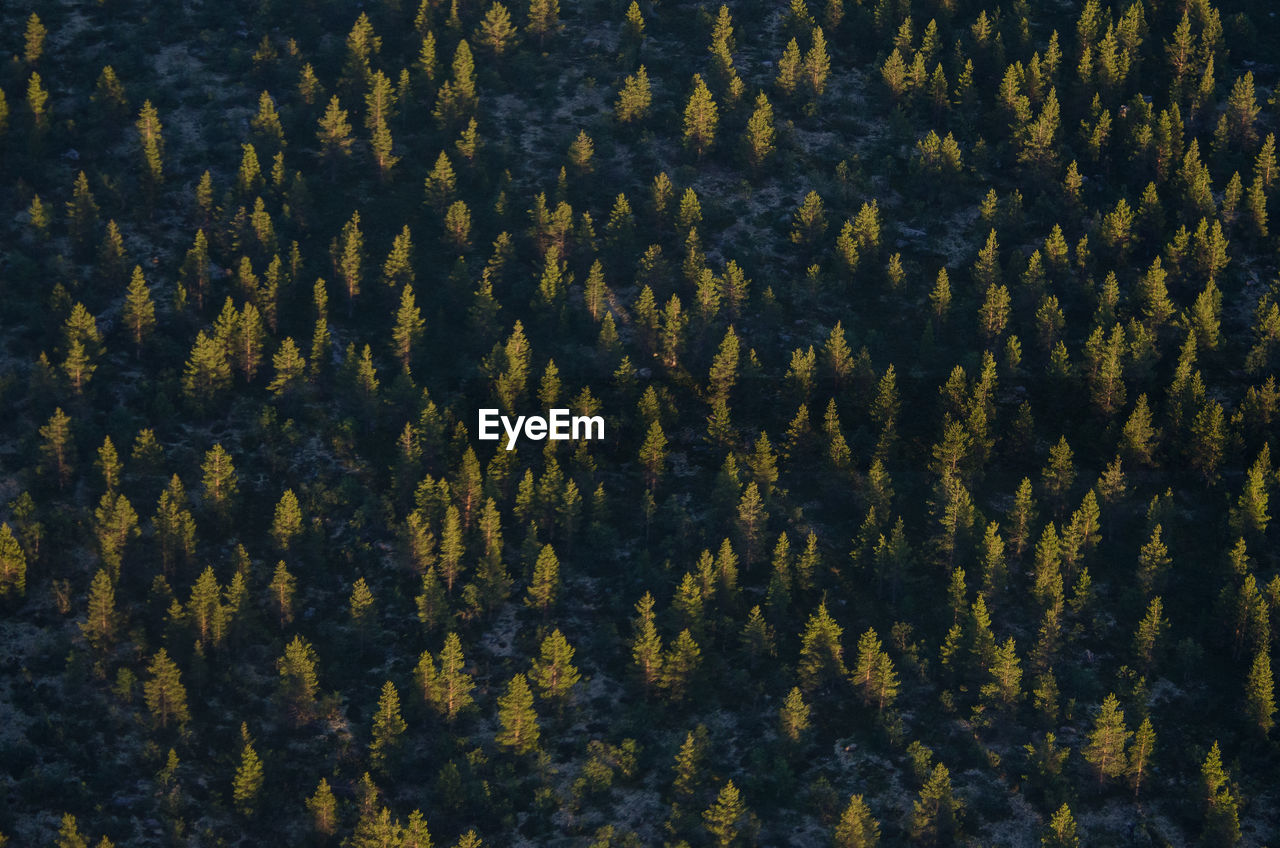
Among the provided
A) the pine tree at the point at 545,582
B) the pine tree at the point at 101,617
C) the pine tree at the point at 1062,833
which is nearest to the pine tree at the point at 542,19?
the pine tree at the point at 545,582

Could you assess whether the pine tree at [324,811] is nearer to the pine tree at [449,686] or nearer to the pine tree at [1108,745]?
the pine tree at [449,686]

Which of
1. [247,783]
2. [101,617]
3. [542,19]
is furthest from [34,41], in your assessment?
[247,783]

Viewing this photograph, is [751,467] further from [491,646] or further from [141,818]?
[141,818]

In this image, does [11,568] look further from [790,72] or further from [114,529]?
[790,72]

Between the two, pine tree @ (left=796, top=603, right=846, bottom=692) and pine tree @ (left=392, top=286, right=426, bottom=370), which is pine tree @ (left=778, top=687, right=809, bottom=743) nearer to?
pine tree @ (left=796, top=603, right=846, bottom=692)

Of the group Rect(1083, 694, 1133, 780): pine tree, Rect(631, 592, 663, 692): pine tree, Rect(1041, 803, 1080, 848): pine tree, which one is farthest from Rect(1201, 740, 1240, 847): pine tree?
Rect(631, 592, 663, 692): pine tree

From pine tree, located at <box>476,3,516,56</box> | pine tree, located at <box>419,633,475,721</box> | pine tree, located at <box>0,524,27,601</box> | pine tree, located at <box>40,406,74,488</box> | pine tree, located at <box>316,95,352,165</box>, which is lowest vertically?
pine tree, located at <box>419,633,475,721</box>
